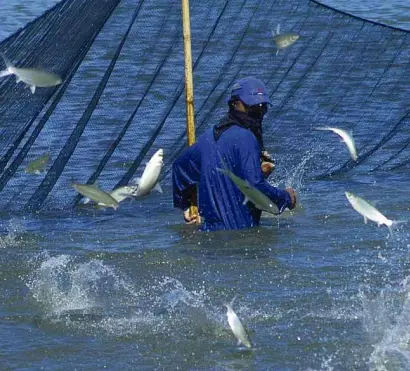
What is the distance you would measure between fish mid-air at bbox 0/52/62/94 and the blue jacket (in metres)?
1.43

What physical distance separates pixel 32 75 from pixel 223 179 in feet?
5.99

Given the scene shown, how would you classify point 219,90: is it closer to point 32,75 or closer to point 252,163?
point 32,75

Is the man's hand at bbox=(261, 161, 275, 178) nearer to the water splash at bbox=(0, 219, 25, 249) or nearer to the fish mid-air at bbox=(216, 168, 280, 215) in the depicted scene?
the fish mid-air at bbox=(216, 168, 280, 215)

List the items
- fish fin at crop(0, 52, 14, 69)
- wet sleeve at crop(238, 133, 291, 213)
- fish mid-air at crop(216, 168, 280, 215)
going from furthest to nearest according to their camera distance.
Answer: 1. fish fin at crop(0, 52, 14, 69)
2. wet sleeve at crop(238, 133, 291, 213)
3. fish mid-air at crop(216, 168, 280, 215)

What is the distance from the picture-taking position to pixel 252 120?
9.38 m

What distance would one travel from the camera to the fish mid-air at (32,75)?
10250 mm

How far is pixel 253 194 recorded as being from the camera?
8922 mm

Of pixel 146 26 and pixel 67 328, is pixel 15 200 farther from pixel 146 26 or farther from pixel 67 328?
pixel 67 328

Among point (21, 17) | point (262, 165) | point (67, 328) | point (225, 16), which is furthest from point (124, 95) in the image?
point (21, 17)

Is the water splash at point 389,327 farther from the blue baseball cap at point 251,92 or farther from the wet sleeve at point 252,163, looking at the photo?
the blue baseball cap at point 251,92

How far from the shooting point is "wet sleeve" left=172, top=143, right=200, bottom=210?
377 inches

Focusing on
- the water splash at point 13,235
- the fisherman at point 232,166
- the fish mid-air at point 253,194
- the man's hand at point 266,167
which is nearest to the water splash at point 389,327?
the fish mid-air at point 253,194

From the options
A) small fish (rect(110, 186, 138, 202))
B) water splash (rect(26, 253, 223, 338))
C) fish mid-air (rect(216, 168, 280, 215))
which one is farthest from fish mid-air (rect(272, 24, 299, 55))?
water splash (rect(26, 253, 223, 338))

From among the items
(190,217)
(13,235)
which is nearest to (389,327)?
(190,217)
